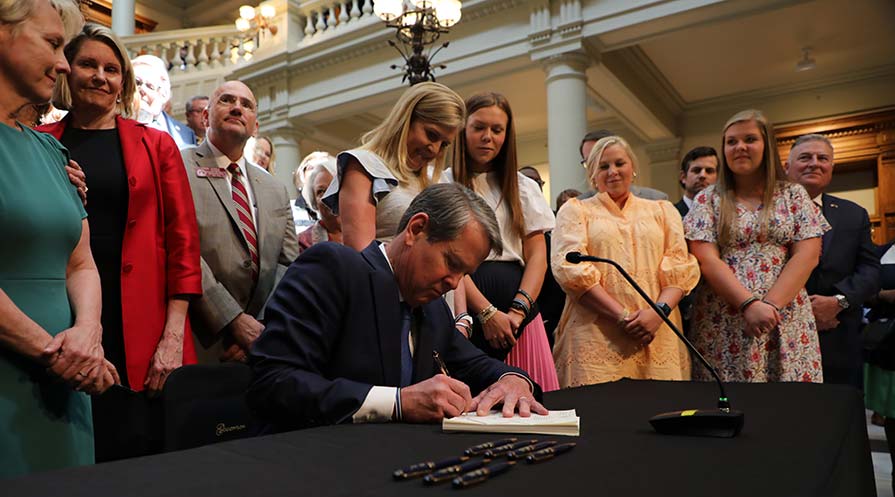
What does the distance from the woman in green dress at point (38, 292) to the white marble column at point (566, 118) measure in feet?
18.9

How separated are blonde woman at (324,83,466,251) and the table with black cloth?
93cm

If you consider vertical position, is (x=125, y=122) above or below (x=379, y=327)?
above

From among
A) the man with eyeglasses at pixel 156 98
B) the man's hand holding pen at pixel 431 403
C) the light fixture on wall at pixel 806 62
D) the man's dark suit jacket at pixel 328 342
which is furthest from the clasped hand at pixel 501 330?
the light fixture on wall at pixel 806 62

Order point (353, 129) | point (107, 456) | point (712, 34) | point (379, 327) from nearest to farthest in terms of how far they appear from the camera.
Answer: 1. point (379, 327)
2. point (107, 456)
3. point (712, 34)
4. point (353, 129)

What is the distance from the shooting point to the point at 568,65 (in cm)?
720

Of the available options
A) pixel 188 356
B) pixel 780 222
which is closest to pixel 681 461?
pixel 188 356

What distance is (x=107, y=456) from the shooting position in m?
1.56

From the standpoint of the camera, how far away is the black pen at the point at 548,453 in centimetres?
95

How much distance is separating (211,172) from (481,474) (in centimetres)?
185

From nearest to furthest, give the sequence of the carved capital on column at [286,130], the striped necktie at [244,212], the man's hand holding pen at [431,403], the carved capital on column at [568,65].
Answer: the man's hand holding pen at [431,403] → the striped necktie at [244,212] → the carved capital on column at [568,65] → the carved capital on column at [286,130]

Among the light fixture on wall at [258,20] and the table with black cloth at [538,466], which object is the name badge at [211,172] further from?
the light fixture on wall at [258,20]

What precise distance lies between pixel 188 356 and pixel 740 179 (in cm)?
231

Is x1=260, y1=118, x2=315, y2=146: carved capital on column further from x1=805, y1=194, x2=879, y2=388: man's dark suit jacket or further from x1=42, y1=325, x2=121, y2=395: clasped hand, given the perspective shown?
A: x1=42, y1=325, x2=121, y2=395: clasped hand

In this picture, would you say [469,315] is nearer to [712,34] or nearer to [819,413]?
[819,413]
